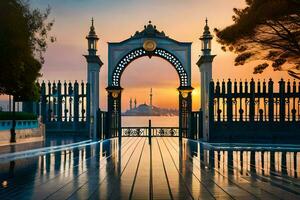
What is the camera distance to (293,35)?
13.5 m

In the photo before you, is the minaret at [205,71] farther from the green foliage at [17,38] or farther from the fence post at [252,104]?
the green foliage at [17,38]

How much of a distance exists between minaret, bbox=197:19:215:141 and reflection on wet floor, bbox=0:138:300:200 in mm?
15470

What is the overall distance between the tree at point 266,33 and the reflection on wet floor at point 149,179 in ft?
12.4

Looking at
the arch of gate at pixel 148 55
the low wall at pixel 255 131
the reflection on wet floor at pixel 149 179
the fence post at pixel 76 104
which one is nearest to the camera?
the reflection on wet floor at pixel 149 179

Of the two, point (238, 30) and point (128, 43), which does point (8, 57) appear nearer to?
point (238, 30)

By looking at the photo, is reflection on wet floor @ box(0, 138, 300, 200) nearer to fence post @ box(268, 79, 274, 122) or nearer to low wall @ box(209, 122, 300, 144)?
low wall @ box(209, 122, 300, 144)

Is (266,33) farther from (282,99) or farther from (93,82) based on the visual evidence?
(93,82)

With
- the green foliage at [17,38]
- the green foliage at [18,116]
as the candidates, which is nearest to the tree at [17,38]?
the green foliage at [17,38]

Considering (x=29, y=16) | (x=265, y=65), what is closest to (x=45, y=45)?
(x=29, y=16)

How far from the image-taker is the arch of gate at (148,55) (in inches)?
1492

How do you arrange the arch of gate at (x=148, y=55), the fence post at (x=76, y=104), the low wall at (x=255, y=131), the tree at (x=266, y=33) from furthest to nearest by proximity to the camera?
the arch of gate at (x=148, y=55) < the fence post at (x=76, y=104) < the low wall at (x=255, y=131) < the tree at (x=266, y=33)

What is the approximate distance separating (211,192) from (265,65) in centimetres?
722

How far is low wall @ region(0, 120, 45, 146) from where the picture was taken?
29.0 m

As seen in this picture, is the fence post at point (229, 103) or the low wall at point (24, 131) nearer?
the low wall at point (24, 131)
